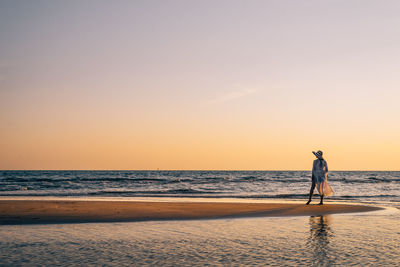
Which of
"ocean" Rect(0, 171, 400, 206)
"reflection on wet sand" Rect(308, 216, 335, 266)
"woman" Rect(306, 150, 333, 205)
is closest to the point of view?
"reflection on wet sand" Rect(308, 216, 335, 266)

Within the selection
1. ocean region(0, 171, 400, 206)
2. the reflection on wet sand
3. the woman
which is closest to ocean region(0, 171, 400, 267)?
the reflection on wet sand

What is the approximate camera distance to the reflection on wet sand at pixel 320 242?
5812 mm

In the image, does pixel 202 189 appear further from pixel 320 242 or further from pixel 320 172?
pixel 320 242

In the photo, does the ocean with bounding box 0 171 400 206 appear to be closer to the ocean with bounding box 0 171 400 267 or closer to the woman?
the woman

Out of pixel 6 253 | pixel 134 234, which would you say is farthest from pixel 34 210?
pixel 6 253

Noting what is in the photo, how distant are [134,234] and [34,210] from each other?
265 inches

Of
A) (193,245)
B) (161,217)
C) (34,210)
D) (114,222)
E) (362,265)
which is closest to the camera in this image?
(362,265)

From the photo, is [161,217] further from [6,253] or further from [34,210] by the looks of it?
[6,253]

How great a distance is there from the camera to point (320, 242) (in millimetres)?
7371

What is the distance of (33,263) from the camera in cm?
566

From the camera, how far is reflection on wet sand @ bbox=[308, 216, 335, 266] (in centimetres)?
581

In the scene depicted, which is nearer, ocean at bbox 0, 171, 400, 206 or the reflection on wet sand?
the reflection on wet sand

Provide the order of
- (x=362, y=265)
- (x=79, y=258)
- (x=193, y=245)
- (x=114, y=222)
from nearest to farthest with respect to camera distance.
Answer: (x=362, y=265) < (x=79, y=258) < (x=193, y=245) < (x=114, y=222)

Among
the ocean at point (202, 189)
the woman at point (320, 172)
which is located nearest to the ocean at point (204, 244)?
the woman at point (320, 172)
